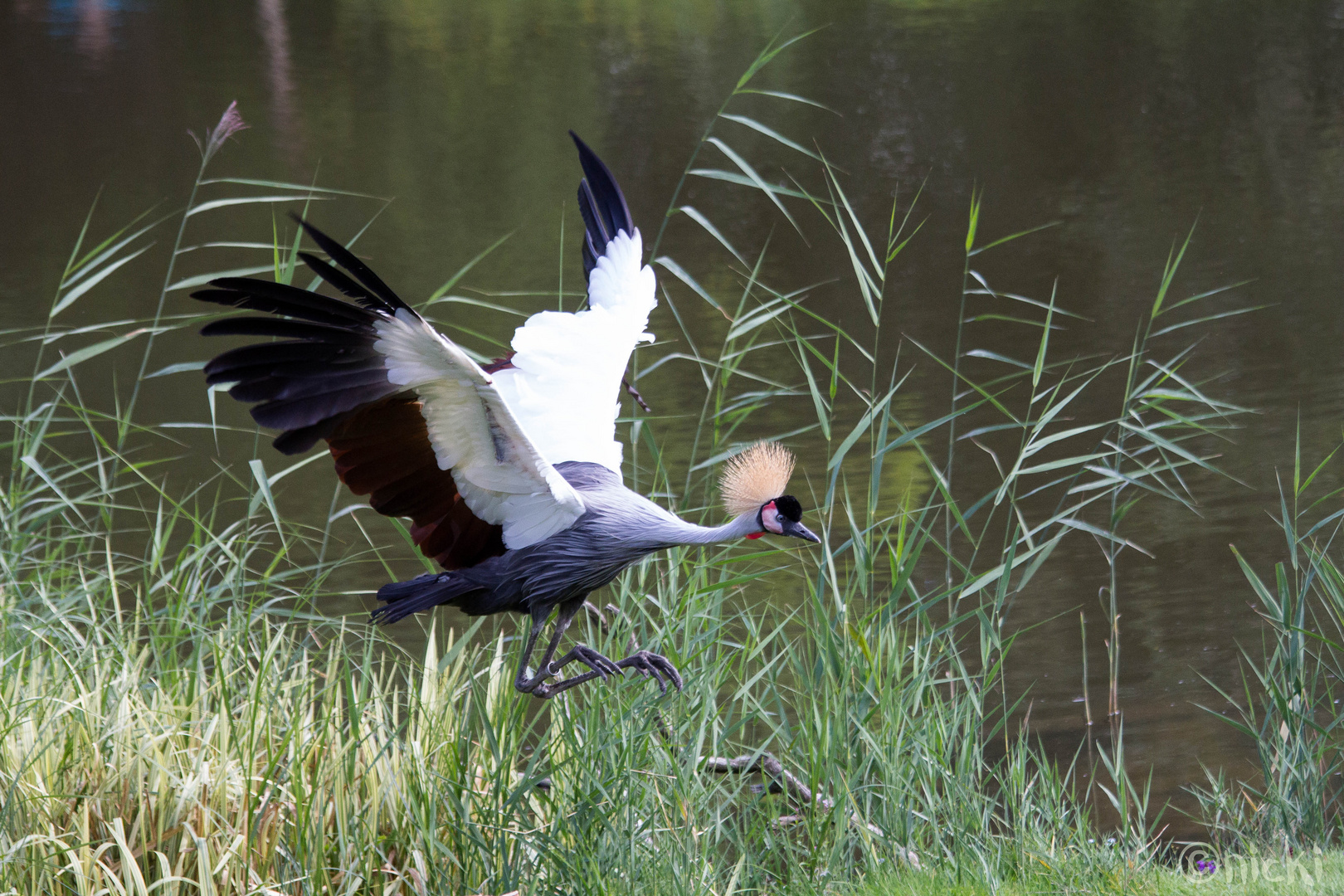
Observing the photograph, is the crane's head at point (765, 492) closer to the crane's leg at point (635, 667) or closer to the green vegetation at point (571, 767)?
the crane's leg at point (635, 667)

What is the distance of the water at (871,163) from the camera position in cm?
687

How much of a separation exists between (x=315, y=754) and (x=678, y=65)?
50.0ft

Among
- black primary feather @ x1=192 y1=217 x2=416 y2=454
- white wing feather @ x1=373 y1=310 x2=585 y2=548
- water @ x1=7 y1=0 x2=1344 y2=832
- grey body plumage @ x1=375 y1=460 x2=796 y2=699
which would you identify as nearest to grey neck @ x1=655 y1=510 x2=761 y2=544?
grey body plumage @ x1=375 y1=460 x2=796 y2=699

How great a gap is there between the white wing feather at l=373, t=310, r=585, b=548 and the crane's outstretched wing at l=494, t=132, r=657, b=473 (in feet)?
1.02

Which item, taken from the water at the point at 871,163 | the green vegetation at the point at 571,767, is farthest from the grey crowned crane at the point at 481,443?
the water at the point at 871,163

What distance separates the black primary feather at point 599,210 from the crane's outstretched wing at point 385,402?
0.98m

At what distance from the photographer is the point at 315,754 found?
3.49 meters

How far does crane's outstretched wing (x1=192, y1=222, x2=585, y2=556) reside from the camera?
8.84ft

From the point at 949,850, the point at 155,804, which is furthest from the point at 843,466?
the point at 155,804

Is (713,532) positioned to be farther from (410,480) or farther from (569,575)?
(410,480)

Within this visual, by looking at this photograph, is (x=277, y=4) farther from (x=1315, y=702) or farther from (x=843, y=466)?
(x=1315, y=702)

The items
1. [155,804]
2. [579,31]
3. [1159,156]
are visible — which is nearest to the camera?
[155,804]

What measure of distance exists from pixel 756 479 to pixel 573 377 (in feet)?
Answer: 2.54

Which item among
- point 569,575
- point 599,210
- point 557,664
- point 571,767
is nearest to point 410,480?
point 569,575
